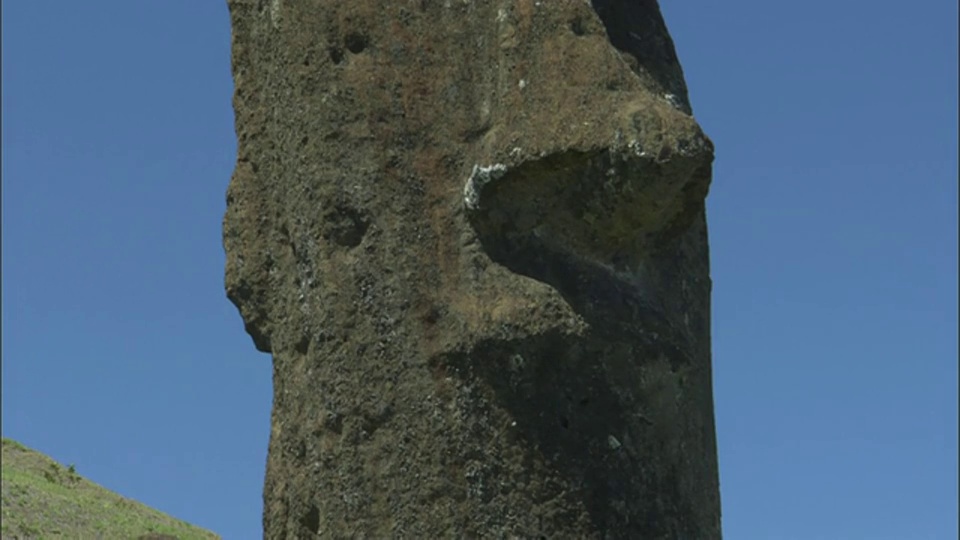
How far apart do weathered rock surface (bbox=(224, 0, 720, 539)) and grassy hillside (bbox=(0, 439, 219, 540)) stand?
24.7 feet

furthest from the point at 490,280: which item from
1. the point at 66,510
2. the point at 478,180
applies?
the point at 66,510

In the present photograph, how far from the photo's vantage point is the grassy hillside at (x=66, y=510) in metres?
17.1

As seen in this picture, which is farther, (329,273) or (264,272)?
(264,272)

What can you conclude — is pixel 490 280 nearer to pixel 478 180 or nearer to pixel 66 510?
pixel 478 180

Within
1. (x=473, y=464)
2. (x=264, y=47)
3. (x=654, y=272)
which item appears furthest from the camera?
(x=264, y=47)

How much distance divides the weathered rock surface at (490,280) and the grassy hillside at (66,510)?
24.7 feet

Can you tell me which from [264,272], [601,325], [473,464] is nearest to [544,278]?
[601,325]

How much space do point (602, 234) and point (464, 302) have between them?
694 mm

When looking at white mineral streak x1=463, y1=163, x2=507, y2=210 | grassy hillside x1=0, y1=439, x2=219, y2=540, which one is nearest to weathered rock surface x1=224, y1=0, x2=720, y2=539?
white mineral streak x1=463, y1=163, x2=507, y2=210

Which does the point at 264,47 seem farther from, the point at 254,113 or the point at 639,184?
the point at 639,184

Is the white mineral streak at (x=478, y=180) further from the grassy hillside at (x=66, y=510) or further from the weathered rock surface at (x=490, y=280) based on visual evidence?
the grassy hillside at (x=66, y=510)

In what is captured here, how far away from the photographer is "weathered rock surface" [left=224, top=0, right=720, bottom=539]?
786cm

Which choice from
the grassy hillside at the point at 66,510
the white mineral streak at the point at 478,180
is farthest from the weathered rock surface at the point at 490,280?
the grassy hillside at the point at 66,510

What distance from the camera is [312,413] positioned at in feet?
27.2
